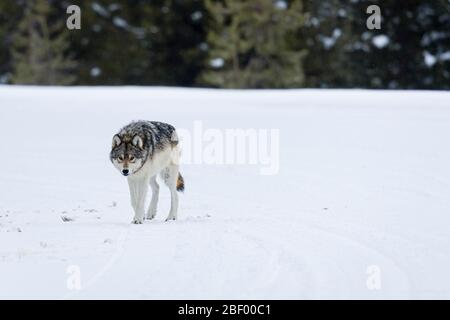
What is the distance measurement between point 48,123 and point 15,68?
23.7m

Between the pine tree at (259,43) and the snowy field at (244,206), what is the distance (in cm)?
1578

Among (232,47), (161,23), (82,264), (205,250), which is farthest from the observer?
(161,23)

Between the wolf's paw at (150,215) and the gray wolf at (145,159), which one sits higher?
the gray wolf at (145,159)

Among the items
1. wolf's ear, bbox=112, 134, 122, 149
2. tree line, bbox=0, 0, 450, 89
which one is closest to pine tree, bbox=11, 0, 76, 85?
tree line, bbox=0, 0, 450, 89

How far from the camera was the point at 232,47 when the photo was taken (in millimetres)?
39438

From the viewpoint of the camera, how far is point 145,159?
34.8 ft

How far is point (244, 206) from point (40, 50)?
32.1m

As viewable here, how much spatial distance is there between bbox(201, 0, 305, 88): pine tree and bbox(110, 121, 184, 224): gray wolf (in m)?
27.9

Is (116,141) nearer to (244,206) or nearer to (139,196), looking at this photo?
(139,196)

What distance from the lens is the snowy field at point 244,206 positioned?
25.1 ft

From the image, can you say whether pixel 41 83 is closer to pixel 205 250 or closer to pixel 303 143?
pixel 303 143

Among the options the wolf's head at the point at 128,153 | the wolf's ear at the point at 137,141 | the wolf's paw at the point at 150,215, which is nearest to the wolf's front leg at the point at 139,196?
the wolf's head at the point at 128,153

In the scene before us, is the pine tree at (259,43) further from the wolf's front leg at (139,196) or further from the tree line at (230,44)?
the wolf's front leg at (139,196)
